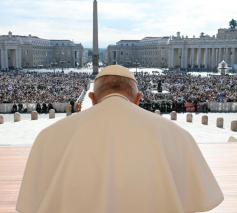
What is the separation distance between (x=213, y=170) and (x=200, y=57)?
129226 millimetres

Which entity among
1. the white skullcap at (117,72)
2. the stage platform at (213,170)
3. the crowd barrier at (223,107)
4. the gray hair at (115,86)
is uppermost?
the white skullcap at (117,72)

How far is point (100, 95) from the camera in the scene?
2.29m

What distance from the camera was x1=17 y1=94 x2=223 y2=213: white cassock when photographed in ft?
6.36

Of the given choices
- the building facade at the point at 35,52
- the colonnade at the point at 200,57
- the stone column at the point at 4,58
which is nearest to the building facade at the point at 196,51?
the colonnade at the point at 200,57

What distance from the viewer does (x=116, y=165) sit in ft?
6.42

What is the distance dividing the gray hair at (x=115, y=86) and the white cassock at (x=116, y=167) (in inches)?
2.0

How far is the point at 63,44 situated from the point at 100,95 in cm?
19092

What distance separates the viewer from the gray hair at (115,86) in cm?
226

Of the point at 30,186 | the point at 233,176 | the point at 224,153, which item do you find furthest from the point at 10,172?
the point at 30,186

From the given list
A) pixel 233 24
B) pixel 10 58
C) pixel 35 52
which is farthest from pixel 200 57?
pixel 35 52

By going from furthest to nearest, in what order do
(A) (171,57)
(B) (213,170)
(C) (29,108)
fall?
(A) (171,57)
(C) (29,108)
(B) (213,170)

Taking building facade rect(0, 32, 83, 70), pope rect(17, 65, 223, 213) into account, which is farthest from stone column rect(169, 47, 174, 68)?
pope rect(17, 65, 223, 213)

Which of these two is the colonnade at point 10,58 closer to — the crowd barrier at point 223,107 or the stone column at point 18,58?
the stone column at point 18,58

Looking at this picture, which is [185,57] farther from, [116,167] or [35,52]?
[116,167]
